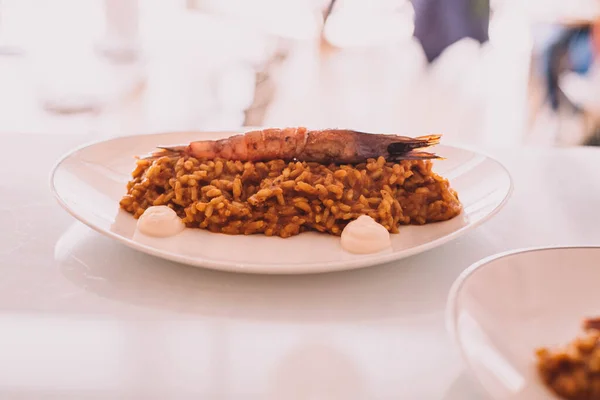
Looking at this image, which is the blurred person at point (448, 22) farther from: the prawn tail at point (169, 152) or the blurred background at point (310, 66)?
the prawn tail at point (169, 152)

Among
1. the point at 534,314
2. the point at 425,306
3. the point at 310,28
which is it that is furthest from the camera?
the point at 310,28

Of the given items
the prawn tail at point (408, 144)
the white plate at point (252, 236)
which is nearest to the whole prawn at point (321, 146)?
the prawn tail at point (408, 144)

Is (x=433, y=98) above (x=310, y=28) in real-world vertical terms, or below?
below

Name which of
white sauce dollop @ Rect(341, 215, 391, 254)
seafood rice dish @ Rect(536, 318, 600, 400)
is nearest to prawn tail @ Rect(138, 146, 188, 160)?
white sauce dollop @ Rect(341, 215, 391, 254)

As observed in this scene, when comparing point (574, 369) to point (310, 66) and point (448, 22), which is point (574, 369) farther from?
point (310, 66)

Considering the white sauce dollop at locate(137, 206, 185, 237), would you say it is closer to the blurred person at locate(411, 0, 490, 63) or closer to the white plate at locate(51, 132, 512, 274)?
the white plate at locate(51, 132, 512, 274)

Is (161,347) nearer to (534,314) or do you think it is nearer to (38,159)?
(534,314)

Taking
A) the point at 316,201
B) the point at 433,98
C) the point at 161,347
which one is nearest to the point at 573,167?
the point at 316,201
